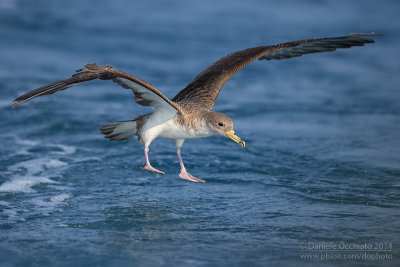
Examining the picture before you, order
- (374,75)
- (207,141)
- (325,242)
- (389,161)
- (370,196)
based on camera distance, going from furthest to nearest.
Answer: (374,75) < (207,141) < (389,161) < (370,196) < (325,242)

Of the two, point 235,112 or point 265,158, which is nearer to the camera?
point 265,158

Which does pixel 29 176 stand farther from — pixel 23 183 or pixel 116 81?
pixel 116 81

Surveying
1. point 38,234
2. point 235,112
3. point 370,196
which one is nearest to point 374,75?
point 235,112

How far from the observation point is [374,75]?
45.9 ft

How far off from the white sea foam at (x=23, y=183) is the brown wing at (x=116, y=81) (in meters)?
1.83

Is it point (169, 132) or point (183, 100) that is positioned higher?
point (183, 100)

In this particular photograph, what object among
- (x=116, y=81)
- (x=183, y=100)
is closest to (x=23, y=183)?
(x=116, y=81)

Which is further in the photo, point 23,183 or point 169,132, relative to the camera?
point 23,183

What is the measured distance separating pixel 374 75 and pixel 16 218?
405 inches

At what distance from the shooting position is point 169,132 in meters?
7.70

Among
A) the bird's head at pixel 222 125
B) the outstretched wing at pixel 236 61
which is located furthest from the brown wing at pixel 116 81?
the outstretched wing at pixel 236 61

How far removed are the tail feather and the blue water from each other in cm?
61

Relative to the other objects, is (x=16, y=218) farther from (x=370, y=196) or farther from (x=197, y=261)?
(x=370, y=196)

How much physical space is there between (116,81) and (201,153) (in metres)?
2.84
